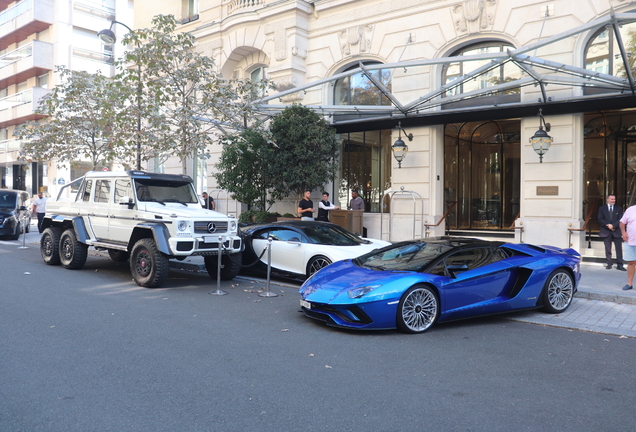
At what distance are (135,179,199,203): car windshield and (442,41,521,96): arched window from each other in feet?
28.1

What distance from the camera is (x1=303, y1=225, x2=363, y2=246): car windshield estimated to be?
1045cm

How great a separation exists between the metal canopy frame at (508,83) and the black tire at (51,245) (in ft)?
23.0

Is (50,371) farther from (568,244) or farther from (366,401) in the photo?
(568,244)

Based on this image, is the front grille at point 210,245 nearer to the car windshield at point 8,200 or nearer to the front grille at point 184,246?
the front grille at point 184,246

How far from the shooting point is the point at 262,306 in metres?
8.20

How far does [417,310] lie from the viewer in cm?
673

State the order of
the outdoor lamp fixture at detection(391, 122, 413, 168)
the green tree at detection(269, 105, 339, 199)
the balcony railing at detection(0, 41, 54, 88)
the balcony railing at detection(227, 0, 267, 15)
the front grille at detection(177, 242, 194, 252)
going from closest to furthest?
the front grille at detection(177, 242, 194, 252)
the outdoor lamp fixture at detection(391, 122, 413, 168)
the green tree at detection(269, 105, 339, 199)
the balcony railing at detection(227, 0, 267, 15)
the balcony railing at detection(0, 41, 54, 88)

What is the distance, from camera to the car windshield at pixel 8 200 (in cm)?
2012

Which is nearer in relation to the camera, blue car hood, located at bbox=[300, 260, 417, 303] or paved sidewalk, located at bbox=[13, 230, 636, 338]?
blue car hood, located at bbox=[300, 260, 417, 303]

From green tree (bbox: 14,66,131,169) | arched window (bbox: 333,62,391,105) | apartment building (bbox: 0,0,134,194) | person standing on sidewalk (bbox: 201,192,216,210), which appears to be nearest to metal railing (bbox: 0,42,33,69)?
apartment building (bbox: 0,0,134,194)

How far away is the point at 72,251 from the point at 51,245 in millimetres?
1069

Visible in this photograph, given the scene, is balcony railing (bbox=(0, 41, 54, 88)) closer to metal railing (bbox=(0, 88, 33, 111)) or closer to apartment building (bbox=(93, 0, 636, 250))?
metal railing (bbox=(0, 88, 33, 111))

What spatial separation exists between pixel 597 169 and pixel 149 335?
15324 millimetres

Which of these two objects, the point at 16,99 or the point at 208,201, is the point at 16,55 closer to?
the point at 16,99
